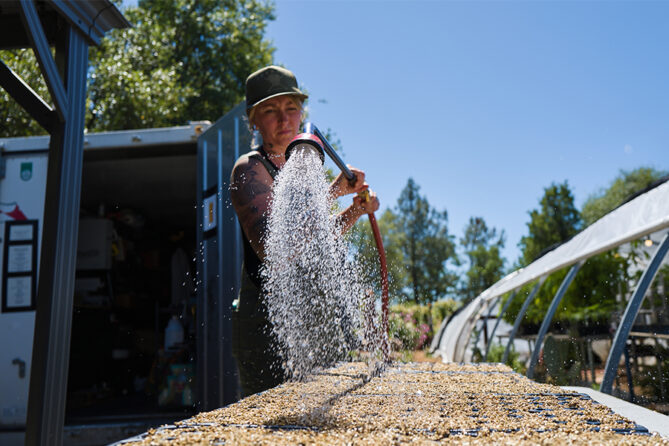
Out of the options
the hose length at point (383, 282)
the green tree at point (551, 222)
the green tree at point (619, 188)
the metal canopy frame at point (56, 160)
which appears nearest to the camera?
the hose length at point (383, 282)

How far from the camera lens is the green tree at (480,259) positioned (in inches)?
1876

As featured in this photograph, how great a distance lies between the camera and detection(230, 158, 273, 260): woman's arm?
2332 millimetres

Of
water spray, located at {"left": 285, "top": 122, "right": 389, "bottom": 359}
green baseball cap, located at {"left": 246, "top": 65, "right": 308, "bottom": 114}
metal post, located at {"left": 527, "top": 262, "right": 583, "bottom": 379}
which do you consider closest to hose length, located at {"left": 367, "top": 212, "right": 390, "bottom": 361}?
water spray, located at {"left": 285, "top": 122, "right": 389, "bottom": 359}

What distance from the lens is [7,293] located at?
15.5 ft

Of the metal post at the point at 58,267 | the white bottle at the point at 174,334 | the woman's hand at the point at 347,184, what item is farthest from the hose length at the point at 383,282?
the white bottle at the point at 174,334

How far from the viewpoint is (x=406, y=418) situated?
1.61m

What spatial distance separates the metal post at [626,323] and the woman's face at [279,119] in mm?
2163

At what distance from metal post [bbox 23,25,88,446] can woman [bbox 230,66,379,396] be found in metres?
1.19

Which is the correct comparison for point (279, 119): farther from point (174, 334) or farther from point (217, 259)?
point (174, 334)

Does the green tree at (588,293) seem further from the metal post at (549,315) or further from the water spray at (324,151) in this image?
the water spray at (324,151)

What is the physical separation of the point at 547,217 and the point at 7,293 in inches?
1248

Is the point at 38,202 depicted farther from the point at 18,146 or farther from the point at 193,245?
the point at 193,245

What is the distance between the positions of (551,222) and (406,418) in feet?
109

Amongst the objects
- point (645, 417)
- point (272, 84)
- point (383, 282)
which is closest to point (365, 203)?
point (383, 282)
